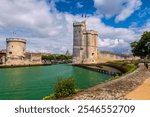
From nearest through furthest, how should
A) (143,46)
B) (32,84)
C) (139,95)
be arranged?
(139,95) → (32,84) → (143,46)

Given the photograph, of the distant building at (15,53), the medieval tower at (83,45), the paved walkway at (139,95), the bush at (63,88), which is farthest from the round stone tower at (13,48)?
the paved walkway at (139,95)

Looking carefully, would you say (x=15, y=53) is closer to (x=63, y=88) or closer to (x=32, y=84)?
(x=32, y=84)

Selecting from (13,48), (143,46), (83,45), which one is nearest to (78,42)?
(83,45)

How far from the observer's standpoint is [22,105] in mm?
8891

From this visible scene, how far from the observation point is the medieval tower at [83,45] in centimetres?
8012

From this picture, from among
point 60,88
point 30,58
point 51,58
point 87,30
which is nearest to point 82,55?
point 87,30

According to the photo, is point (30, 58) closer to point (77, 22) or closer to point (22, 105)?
point (77, 22)

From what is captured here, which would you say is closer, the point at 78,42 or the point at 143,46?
the point at 143,46

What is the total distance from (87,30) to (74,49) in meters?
8.34

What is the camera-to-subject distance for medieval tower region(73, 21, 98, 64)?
3155 inches

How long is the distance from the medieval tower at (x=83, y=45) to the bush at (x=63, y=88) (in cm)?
6731

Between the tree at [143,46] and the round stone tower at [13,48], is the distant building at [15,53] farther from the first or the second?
the tree at [143,46]

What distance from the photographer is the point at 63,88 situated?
13.1 m

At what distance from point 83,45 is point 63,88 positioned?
6831 centimetres
